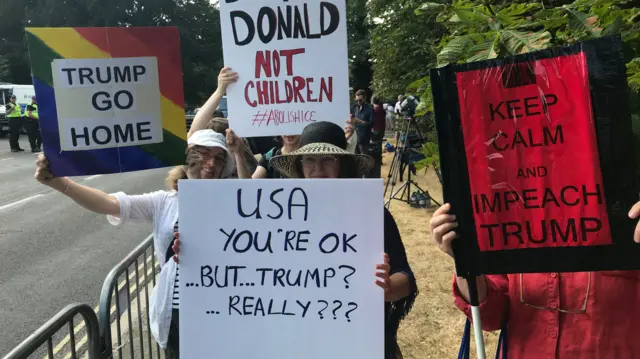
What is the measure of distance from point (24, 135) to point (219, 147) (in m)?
26.2

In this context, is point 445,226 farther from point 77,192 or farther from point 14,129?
point 14,129

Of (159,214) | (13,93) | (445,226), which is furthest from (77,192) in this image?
(13,93)

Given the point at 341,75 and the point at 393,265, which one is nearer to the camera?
the point at 393,265

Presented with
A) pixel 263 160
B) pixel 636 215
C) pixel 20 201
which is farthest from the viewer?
pixel 20 201

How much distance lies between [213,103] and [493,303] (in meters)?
1.81

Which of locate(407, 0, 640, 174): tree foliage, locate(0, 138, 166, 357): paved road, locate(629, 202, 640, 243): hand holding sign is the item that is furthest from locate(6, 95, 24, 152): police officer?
locate(629, 202, 640, 243): hand holding sign

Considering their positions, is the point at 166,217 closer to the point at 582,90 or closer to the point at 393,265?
the point at 393,265

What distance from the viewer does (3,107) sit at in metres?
22.9

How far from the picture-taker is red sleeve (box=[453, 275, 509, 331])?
5.19 feet

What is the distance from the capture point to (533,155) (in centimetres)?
137

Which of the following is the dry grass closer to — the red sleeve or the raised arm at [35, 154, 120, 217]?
the red sleeve

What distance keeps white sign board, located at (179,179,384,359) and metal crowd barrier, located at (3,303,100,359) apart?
1.64 feet

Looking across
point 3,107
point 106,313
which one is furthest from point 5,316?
point 3,107

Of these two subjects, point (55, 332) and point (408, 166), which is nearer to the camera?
point (55, 332)
